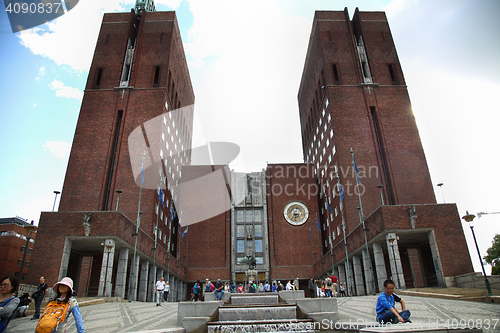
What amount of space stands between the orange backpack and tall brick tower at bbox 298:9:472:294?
25102mm

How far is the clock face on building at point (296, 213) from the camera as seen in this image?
5278cm

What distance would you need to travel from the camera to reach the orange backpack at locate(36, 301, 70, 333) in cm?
511

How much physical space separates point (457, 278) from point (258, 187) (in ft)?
114

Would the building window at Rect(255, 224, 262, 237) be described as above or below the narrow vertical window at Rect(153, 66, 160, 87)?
below

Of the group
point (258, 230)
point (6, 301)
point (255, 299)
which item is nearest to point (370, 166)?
point (258, 230)

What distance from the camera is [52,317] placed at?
5.20m

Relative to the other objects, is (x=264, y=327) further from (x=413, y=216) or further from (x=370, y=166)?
(x=370, y=166)

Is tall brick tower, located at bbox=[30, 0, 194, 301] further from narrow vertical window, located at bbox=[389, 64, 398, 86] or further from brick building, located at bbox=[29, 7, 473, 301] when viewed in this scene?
narrow vertical window, located at bbox=[389, 64, 398, 86]

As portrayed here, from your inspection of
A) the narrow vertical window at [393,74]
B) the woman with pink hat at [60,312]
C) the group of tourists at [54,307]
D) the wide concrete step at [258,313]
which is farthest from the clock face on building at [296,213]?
the woman with pink hat at [60,312]

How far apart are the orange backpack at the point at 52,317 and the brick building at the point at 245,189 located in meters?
22.5

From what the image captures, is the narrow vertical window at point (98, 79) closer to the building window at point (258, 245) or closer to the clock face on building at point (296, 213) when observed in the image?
the building window at point (258, 245)

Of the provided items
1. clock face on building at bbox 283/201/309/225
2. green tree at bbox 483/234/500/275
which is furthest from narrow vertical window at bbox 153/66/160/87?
green tree at bbox 483/234/500/275

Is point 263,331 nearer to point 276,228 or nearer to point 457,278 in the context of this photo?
point 457,278

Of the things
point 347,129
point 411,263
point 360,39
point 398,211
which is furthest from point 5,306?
point 360,39
